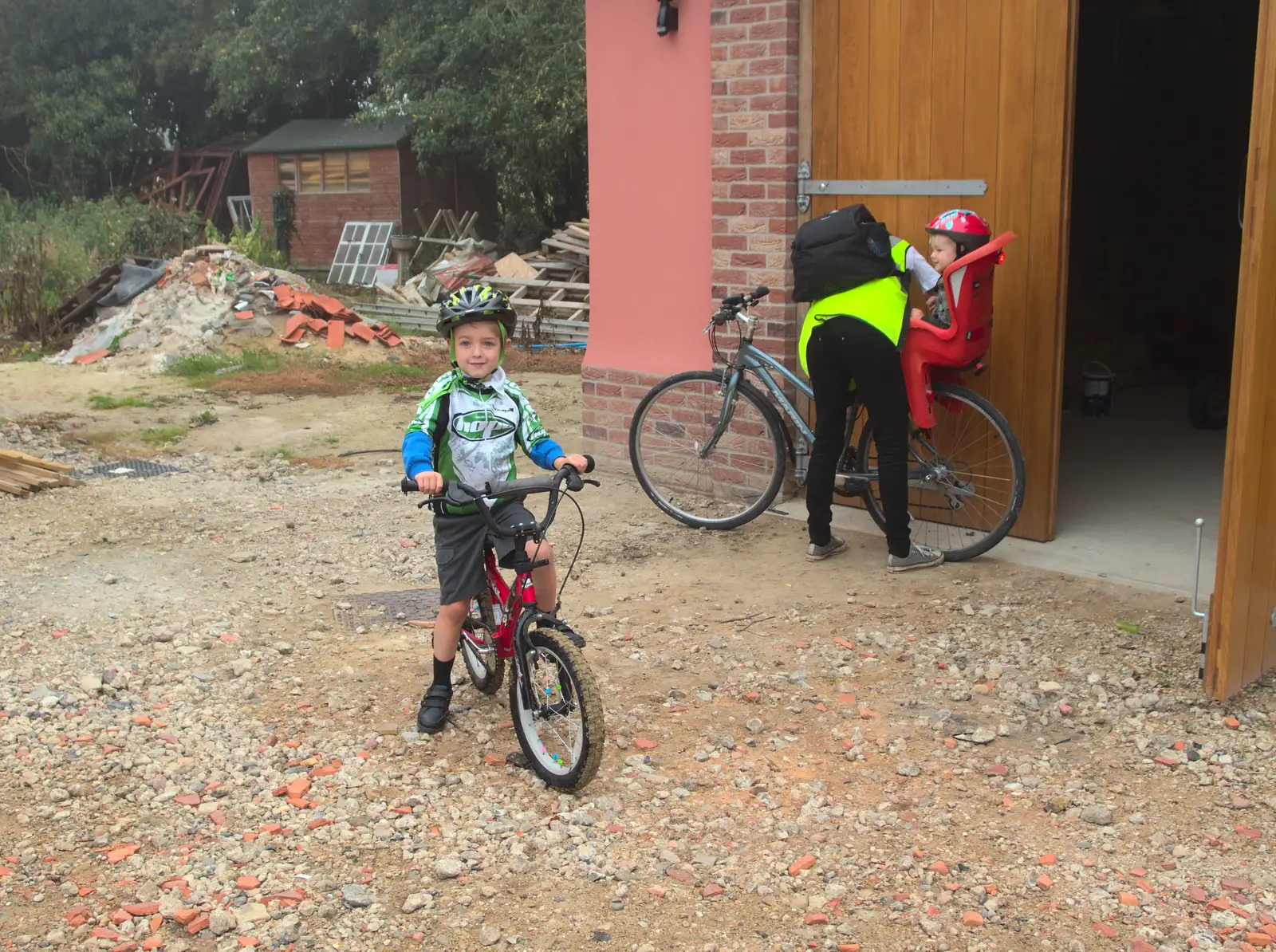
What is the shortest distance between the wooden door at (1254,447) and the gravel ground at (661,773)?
0.22 metres

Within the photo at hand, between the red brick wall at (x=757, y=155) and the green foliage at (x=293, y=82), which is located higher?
the green foliage at (x=293, y=82)

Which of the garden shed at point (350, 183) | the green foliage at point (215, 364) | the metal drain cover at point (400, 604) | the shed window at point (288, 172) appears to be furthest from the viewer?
the shed window at point (288, 172)

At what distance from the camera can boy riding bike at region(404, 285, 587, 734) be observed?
3.96 m

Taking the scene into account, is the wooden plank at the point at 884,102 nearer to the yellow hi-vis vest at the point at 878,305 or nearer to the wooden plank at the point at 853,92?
the wooden plank at the point at 853,92

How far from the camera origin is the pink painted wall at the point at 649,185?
270 inches

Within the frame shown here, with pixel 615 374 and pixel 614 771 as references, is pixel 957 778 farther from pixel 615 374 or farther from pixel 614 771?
pixel 615 374

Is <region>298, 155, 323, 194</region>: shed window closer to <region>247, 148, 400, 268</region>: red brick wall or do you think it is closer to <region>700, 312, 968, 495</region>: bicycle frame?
<region>247, 148, 400, 268</region>: red brick wall

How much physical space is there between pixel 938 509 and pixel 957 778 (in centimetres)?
253

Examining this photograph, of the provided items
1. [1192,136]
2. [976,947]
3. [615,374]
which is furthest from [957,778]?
[1192,136]

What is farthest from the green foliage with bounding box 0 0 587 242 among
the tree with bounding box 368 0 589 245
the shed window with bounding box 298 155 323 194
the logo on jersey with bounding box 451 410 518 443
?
the logo on jersey with bounding box 451 410 518 443

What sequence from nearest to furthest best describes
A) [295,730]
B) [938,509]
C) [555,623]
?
[555,623]
[295,730]
[938,509]

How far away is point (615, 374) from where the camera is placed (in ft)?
24.5

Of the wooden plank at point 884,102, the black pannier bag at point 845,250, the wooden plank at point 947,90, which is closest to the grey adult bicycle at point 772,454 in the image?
the black pannier bag at point 845,250

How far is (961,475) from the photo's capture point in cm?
601
